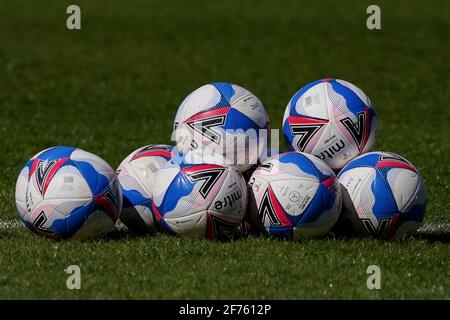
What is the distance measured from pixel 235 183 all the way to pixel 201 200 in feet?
1.26

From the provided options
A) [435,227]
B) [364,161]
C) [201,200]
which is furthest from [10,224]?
[435,227]

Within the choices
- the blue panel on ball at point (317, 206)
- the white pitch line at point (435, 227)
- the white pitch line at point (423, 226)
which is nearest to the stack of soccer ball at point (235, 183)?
the blue panel on ball at point (317, 206)

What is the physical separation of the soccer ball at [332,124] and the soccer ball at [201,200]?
3.41 feet

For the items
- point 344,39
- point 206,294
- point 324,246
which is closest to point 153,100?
point 344,39

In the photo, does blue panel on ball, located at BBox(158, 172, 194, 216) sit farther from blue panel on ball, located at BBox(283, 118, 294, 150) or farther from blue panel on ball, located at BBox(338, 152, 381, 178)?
blue panel on ball, located at BBox(338, 152, 381, 178)

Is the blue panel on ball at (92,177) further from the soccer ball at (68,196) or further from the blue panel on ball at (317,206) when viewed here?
the blue panel on ball at (317,206)

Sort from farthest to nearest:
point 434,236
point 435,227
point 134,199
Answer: point 435,227 → point 434,236 → point 134,199

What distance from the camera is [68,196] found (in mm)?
9508

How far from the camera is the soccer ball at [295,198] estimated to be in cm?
951

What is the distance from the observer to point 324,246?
30.8 feet

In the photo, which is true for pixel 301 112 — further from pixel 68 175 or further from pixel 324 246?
pixel 68 175

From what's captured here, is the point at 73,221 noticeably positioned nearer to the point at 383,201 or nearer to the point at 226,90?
the point at 226,90

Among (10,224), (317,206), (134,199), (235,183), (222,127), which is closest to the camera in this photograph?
(317,206)

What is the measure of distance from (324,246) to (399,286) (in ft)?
4.18
